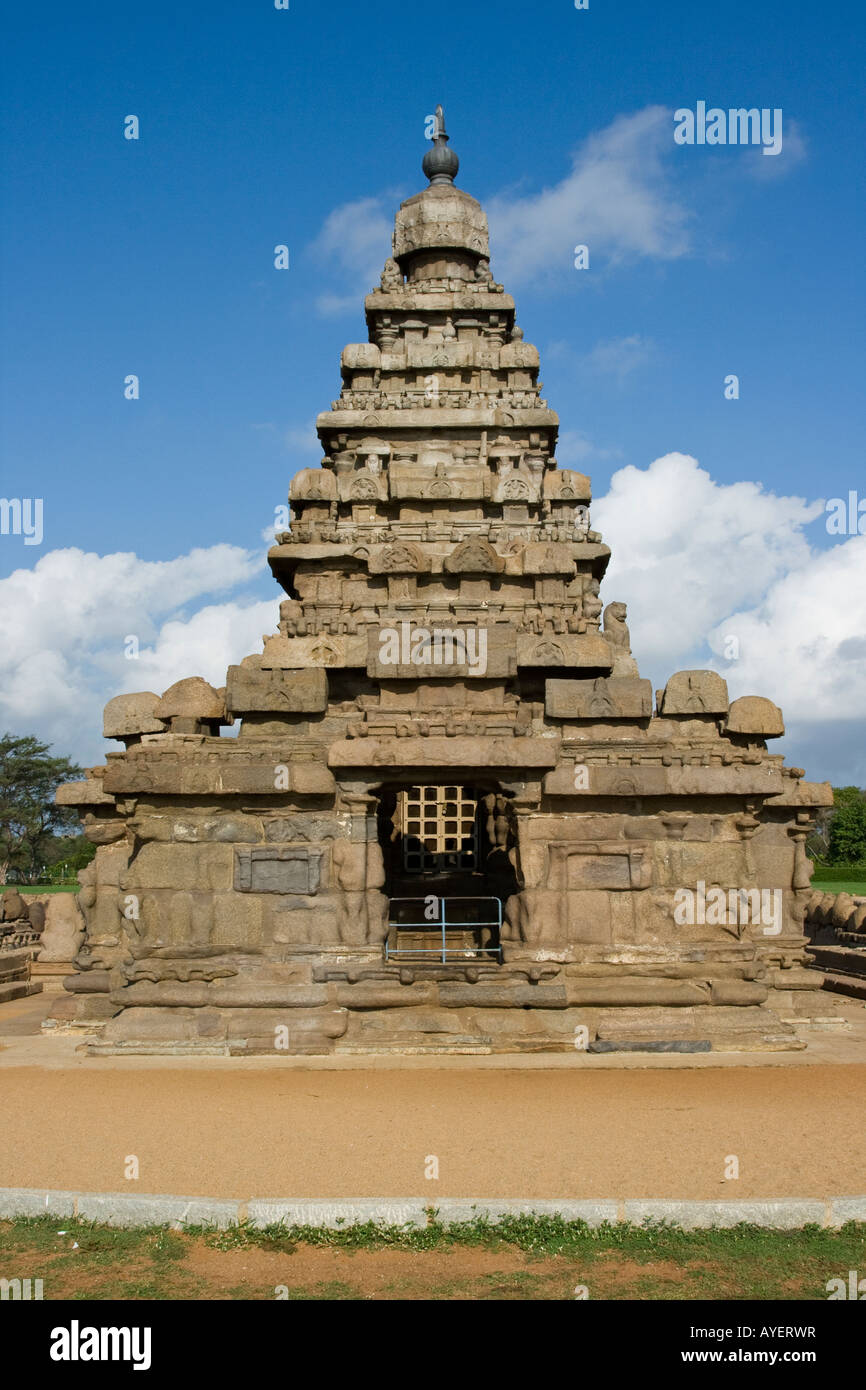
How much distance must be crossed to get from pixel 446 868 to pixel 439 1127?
11311mm

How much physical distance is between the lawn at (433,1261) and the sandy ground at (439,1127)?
47 centimetres

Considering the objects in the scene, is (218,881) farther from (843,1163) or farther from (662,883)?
(843,1163)

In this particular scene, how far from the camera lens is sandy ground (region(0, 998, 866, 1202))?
21.6ft

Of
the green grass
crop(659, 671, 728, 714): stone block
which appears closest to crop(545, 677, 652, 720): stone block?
crop(659, 671, 728, 714): stone block

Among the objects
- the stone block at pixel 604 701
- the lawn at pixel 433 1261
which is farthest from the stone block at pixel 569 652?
the lawn at pixel 433 1261

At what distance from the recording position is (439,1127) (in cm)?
786

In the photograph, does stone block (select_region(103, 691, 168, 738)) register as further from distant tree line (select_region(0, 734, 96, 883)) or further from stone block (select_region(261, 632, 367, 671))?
distant tree line (select_region(0, 734, 96, 883))

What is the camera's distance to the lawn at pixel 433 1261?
5152 millimetres

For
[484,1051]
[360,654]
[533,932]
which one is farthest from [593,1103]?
[360,654]

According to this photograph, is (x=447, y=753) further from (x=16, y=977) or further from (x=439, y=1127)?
(x=16, y=977)

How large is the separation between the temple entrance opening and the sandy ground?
3506mm

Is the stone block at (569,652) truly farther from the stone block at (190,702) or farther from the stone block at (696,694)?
the stone block at (190,702)

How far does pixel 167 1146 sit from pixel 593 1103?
361 centimetres

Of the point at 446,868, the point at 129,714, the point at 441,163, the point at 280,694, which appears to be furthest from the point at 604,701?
the point at 441,163
